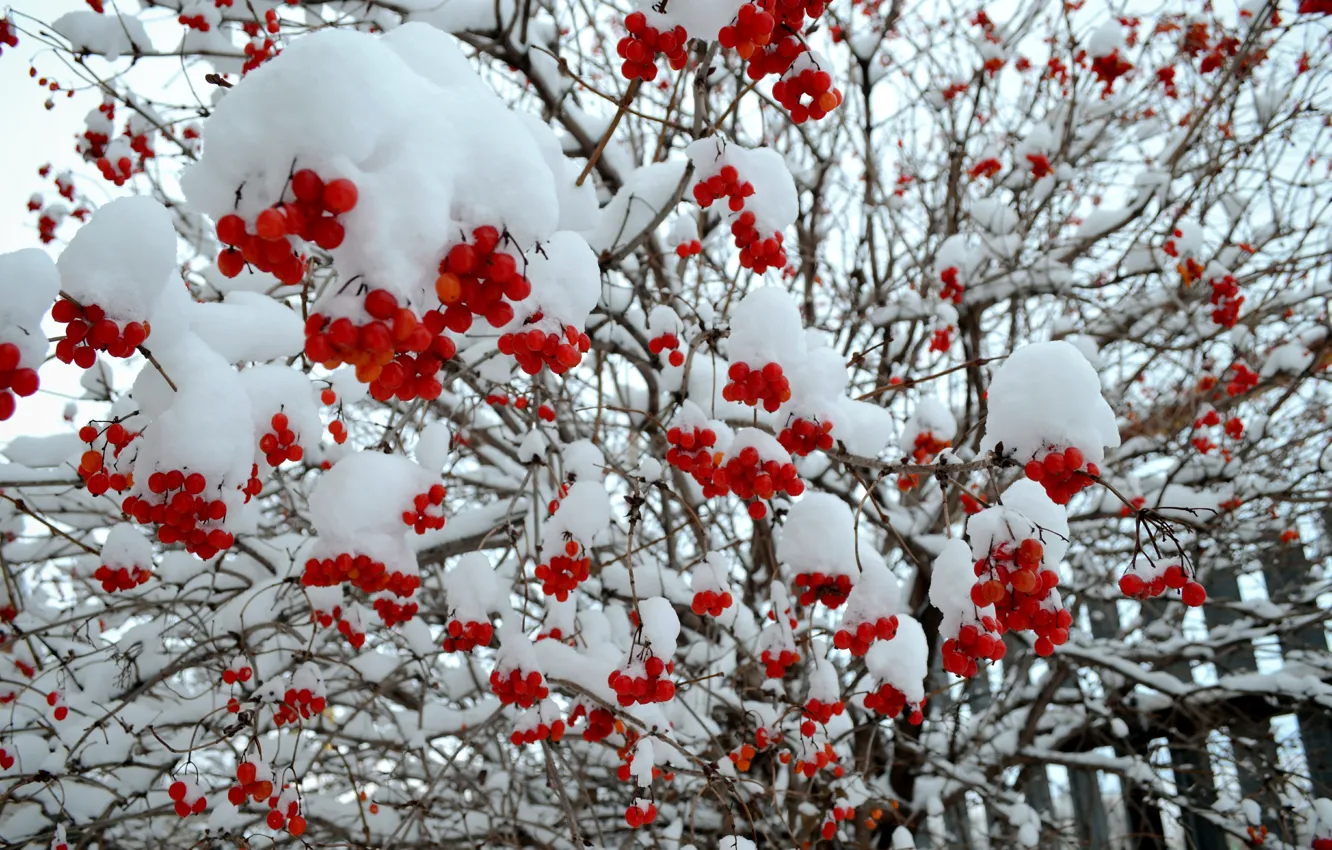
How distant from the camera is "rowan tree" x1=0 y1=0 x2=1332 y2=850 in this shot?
1.21 meters

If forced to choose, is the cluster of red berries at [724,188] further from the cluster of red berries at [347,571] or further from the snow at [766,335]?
the cluster of red berries at [347,571]

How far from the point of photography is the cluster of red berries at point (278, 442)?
6.59 ft

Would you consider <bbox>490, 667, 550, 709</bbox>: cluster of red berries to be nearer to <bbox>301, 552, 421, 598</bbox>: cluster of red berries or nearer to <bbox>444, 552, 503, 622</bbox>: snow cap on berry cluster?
<bbox>444, 552, 503, 622</bbox>: snow cap on berry cluster

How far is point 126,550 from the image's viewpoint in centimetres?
250

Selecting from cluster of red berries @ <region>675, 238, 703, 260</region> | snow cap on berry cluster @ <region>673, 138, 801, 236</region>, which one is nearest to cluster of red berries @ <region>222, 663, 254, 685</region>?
cluster of red berries @ <region>675, 238, 703, 260</region>

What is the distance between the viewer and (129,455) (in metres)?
1.84

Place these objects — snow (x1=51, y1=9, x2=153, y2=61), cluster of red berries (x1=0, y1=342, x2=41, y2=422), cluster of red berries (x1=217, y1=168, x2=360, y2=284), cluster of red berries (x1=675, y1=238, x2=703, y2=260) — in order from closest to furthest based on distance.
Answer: cluster of red berries (x1=217, y1=168, x2=360, y2=284) < cluster of red berries (x1=0, y1=342, x2=41, y2=422) < cluster of red berries (x1=675, y1=238, x2=703, y2=260) < snow (x1=51, y1=9, x2=153, y2=61)

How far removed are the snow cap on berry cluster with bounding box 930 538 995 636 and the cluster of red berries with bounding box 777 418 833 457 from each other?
41cm

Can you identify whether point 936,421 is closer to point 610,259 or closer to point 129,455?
point 610,259

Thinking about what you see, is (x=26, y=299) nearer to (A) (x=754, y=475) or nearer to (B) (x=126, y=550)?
(A) (x=754, y=475)

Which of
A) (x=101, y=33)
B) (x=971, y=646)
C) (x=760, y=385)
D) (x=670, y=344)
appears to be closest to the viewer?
(x=971, y=646)

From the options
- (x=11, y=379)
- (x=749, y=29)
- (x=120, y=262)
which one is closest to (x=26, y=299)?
(x=11, y=379)

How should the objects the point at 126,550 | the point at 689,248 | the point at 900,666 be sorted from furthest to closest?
the point at 689,248 < the point at 126,550 < the point at 900,666

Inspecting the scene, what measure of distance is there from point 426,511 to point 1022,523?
1.47m
